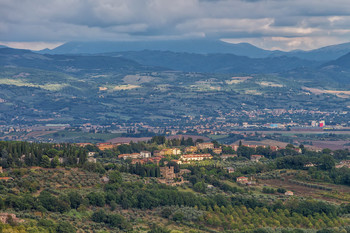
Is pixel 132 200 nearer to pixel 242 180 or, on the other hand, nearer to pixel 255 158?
pixel 242 180

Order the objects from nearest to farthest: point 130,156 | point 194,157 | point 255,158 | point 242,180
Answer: point 242,180 → point 130,156 → point 194,157 → point 255,158

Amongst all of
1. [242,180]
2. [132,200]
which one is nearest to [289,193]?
[242,180]

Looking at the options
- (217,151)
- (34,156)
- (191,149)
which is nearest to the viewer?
(34,156)

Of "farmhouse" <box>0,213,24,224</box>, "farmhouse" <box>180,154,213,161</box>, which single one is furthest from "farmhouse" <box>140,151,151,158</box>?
"farmhouse" <box>0,213,24,224</box>

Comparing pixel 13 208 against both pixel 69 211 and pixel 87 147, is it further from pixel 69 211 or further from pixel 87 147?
pixel 87 147

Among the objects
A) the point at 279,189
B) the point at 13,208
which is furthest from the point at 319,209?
the point at 13,208

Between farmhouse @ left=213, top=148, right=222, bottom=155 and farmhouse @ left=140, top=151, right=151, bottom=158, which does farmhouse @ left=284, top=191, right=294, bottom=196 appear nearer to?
farmhouse @ left=140, top=151, right=151, bottom=158

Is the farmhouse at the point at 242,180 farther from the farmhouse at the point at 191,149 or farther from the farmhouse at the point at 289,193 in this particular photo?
the farmhouse at the point at 191,149

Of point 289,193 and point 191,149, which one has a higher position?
point 289,193

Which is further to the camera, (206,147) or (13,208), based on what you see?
(206,147)
